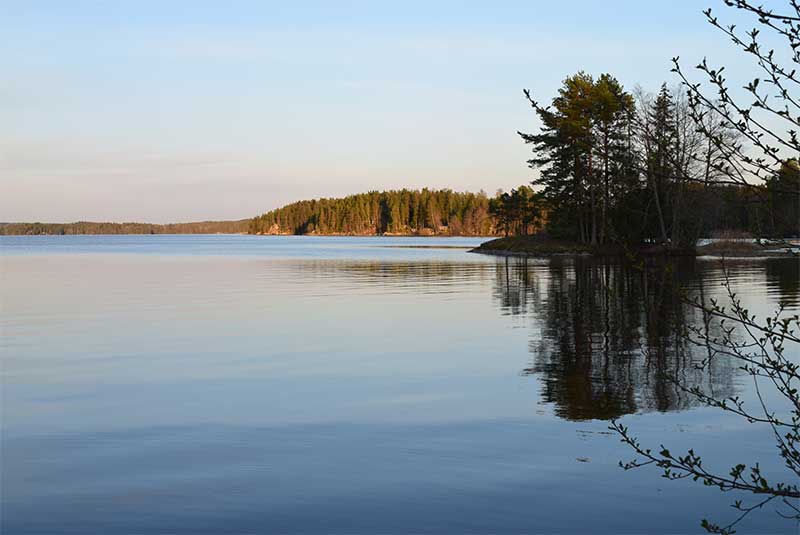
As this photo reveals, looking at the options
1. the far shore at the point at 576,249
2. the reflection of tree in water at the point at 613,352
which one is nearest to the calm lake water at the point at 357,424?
the reflection of tree in water at the point at 613,352

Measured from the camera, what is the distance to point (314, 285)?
38031mm

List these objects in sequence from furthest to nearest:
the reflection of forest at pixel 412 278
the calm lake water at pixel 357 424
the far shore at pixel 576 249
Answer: the far shore at pixel 576 249 → the reflection of forest at pixel 412 278 → the calm lake water at pixel 357 424

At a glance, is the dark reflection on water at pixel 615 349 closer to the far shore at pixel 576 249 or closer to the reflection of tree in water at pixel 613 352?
the reflection of tree in water at pixel 613 352

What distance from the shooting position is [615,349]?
16.7 metres

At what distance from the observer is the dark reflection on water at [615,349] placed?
1126 cm

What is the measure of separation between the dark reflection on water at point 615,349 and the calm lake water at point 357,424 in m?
0.09

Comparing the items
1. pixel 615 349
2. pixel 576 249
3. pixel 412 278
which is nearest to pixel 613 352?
pixel 615 349

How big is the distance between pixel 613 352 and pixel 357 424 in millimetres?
7429

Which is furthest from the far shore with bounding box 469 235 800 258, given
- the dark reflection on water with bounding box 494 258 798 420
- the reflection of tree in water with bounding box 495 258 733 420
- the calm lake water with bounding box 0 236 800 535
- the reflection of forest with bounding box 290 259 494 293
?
the calm lake water with bounding box 0 236 800 535

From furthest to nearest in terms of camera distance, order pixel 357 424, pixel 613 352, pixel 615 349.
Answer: pixel 615 349, pixel 613 352, pixel 357 424

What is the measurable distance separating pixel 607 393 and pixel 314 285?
26757 mm

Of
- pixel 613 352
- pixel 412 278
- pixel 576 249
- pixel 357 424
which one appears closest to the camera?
pixel 357 424

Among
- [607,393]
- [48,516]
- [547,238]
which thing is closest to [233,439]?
[48,516]

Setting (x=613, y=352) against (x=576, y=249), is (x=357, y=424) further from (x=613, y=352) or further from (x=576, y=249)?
(x=576, y=249)
